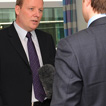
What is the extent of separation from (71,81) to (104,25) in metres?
0.30

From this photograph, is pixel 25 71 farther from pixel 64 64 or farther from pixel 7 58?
pixel 64 64

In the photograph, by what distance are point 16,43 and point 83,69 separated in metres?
0.86

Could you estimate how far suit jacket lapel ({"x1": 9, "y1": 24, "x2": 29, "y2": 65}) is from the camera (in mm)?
1669

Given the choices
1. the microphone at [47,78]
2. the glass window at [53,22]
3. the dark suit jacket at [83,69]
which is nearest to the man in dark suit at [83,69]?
the dark suit jacket at [83,69]

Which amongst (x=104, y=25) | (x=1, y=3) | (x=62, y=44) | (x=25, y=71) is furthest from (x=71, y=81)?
(x=1, y=3)

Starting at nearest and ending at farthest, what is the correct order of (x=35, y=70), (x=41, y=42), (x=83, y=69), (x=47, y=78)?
1. (x=83, y=69)
2. (x=47, y=78)
3. (x=35, y=70)
4. (x=41, y=42)

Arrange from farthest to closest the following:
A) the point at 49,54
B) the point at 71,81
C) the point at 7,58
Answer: the point at 49,54 < the point at 7,58 < the point at 71,81

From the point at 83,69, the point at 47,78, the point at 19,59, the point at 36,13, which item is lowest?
the point at 47,78

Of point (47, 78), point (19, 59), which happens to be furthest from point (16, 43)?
point (47, 78)

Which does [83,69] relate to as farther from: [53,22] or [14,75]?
[53,22]

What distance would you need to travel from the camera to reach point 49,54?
6.07 ft

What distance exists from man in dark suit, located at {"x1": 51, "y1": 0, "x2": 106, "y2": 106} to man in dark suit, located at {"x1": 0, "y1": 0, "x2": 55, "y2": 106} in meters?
0.70

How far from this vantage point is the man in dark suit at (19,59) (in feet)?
5.41

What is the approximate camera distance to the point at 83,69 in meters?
0.96
